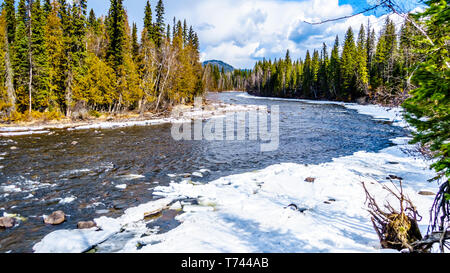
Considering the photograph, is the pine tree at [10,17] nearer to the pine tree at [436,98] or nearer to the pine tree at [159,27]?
the pine tree at [159,27]

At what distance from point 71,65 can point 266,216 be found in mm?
29649

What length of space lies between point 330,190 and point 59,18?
3166cm

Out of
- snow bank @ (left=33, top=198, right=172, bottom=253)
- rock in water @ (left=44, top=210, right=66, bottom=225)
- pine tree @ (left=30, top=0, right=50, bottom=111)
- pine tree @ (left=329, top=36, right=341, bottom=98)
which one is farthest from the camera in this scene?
pine tree @ (left=329, top=36, right=341, bottom=98)

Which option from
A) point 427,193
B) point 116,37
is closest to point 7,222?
point 427,193

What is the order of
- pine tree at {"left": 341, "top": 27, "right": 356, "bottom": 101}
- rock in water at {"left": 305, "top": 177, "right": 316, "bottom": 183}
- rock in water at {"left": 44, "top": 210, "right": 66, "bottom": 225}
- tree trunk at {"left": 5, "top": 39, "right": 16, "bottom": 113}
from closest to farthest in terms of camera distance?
rock in water at {"left": 44, "top": 210, "right": 66, "bottom": 225} → rock in water at {"left": 305, "top": 177, "right": 316, "bottom": 183} → tree trunk at {"left": 5, "top": 39, "right": 16, "bottom": 113} → pine tree at {"left": 341, "top": 27, "right": 356, "bottom": 101}

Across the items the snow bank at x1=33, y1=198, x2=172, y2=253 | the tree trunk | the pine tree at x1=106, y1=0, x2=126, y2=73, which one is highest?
the pine tree at x1=106, y1=0, x2=126, y2=73

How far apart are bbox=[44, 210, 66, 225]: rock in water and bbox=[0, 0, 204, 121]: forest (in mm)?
23721

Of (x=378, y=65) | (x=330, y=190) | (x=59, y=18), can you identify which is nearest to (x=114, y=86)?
(x=59, y=18)

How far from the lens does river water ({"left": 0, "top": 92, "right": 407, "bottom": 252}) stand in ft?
24.4

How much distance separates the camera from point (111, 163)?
41.0ft

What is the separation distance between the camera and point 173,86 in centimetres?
3891

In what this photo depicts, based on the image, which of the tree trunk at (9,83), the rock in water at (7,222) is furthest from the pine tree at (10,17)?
the rock in water at (7,222)

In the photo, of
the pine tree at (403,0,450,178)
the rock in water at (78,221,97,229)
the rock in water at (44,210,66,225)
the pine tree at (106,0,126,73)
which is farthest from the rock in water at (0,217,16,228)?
the pine tree at (106,0,126,73)

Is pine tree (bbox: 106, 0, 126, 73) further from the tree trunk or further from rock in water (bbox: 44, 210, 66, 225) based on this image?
rock in water (bbox: 44, 210, 66, 225)
